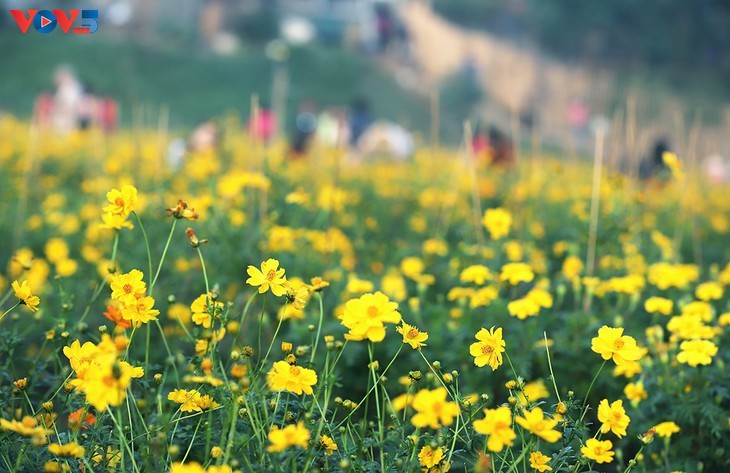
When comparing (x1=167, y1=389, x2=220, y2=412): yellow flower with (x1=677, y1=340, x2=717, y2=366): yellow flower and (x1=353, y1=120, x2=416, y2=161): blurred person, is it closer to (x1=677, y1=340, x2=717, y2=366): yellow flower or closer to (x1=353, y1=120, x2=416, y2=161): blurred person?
(x1=677, y1=340, x2=717, y2=366): yellow flower

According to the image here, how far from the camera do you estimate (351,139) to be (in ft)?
32.6

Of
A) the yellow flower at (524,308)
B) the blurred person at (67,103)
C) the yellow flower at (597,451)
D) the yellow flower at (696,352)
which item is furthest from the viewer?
the blurred person at (67,103)

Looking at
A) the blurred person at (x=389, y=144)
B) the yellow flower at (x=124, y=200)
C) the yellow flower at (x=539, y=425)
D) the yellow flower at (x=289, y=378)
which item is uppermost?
the yellow flower at (x=124, y=200)

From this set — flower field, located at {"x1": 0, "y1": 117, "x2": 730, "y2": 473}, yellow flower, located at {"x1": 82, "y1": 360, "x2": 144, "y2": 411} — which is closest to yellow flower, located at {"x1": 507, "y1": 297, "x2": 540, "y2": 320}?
flower field, located at {"x1": 0, "y1": 117, "x2": 730, "y2": 473}

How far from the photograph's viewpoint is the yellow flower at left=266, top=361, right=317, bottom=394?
1.11 metres

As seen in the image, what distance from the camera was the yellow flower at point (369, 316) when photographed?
1.09m

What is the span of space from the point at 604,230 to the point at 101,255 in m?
1.80

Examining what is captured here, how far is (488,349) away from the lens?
1201mm

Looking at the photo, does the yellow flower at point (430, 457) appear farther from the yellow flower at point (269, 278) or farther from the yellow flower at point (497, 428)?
the yellow flower at point (269, 278)

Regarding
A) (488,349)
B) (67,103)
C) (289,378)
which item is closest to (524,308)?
(488,349)

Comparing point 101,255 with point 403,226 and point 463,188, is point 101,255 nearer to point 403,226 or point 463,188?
point 403,226

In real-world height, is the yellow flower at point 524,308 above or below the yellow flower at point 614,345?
below

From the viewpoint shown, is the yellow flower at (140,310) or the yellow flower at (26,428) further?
the yellow flower at (140,310)

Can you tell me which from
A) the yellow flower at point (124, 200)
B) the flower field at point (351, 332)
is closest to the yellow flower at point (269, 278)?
the flower field at point (351, 332)
